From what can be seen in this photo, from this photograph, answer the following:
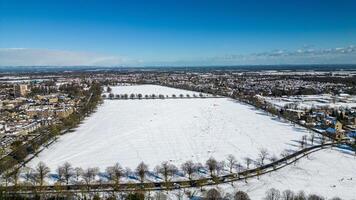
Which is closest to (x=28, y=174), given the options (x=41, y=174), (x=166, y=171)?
(x=41, y=174)

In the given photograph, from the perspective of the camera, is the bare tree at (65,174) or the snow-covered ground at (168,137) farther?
the snow-covered ground at (168,137)

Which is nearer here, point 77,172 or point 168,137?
point 77,172

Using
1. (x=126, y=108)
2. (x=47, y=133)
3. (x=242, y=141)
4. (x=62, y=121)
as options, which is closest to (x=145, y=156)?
(x=242, y=141)

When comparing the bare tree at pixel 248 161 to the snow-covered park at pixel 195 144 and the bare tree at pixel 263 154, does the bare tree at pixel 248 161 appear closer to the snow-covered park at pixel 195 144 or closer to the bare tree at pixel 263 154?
the snow-covered park at pixel 195 144

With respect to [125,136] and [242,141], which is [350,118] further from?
[125,136]

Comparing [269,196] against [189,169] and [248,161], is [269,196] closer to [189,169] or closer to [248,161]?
[189,169]

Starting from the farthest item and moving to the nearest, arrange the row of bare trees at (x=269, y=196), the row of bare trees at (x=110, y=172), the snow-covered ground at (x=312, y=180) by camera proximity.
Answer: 1. the row of bare trees at (x=110, y=172)
2. the snow-covered ground at (x=312, y=180)
3. the row of bare trees at (x=269, y=196)

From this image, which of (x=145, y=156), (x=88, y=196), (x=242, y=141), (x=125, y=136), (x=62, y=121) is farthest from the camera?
(x=62, y=121)

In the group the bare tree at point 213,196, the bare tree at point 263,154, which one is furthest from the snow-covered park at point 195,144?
the bare tree at point 213,196
